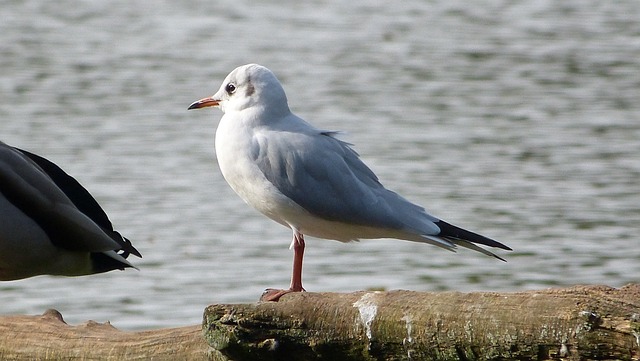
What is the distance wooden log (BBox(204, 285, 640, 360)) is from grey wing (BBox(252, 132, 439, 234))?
3.24 feet

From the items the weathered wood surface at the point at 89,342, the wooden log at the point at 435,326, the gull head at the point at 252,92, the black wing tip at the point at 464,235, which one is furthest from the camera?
the gull head at the point at 252,92

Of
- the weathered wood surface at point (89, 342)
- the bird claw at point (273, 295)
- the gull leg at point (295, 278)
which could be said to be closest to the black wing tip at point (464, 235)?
the gull leg at point (295, 278)

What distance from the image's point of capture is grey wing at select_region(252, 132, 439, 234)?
15.8 feet

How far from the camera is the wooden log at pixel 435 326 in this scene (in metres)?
3.29

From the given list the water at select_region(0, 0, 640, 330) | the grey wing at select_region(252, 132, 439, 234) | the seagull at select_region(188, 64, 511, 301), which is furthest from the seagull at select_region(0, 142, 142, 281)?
the water at select_region(0, 0, 640, 330)

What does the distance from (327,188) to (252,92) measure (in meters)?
0.49

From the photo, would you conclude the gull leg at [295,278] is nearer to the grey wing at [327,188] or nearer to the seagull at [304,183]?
the seagull at [304,183]

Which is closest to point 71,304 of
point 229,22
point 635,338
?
point 635,338

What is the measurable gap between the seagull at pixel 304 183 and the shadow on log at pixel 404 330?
81cm

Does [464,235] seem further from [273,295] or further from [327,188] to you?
[273,295]

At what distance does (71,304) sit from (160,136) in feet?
14.1

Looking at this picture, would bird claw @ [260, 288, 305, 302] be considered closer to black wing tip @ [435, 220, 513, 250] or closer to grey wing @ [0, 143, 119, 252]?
black wing tip @ [435, 220, 513, 250]

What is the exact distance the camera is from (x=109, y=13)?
19109mm

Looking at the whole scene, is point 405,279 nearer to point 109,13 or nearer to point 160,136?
point 160,136
